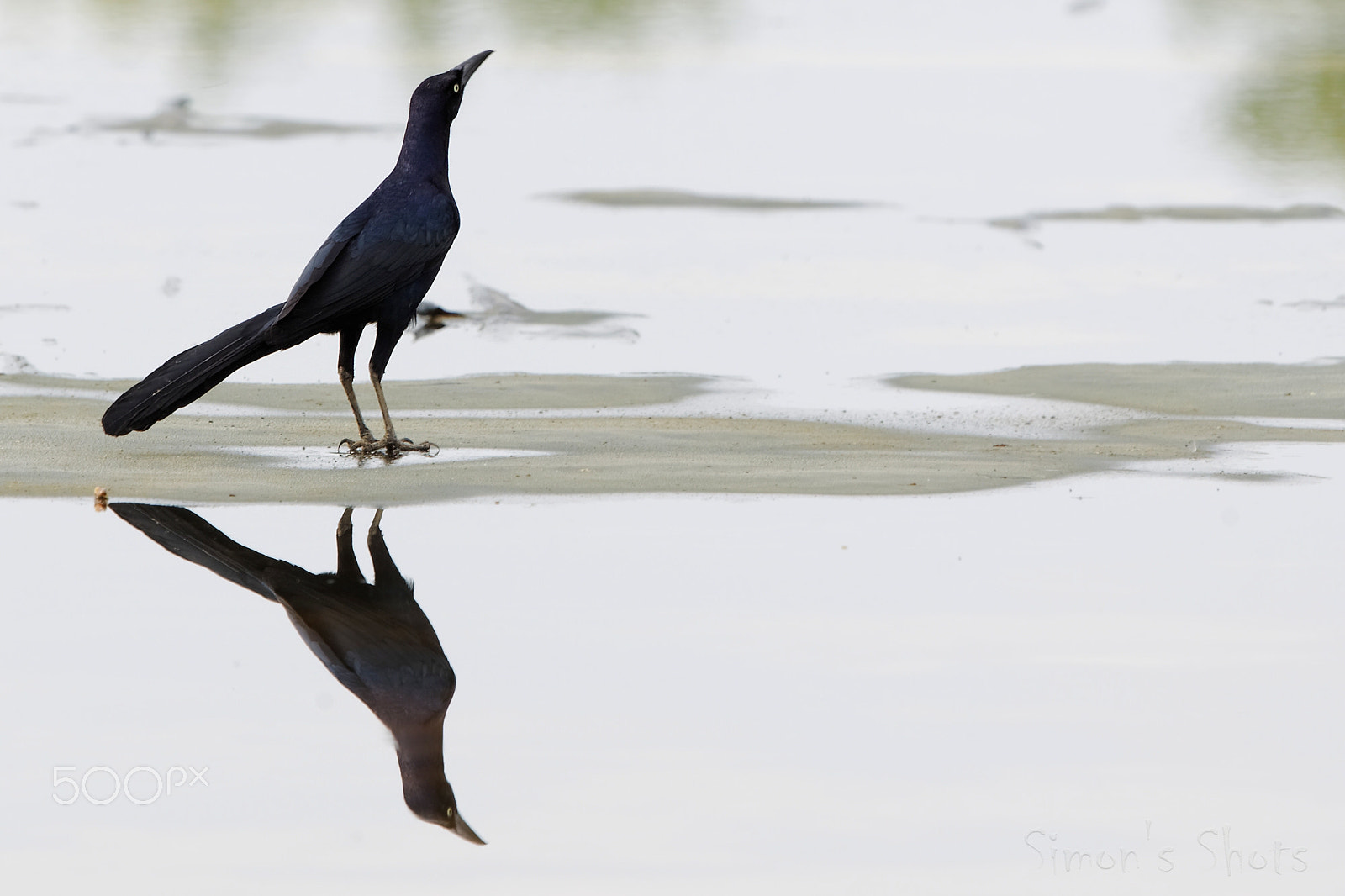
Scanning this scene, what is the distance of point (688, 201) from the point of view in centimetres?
1688

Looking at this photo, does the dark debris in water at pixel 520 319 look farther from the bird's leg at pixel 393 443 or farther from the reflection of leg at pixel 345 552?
the reflection of leg at pixel 345 552

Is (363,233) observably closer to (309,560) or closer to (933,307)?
(309,560)

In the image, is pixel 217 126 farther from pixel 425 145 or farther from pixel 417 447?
pixel 417 447

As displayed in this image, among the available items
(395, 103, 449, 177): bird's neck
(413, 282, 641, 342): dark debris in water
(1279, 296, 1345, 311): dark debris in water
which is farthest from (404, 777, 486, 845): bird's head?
(1279, 296, 1345, 311): dark debris in water

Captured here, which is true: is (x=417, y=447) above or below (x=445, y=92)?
below

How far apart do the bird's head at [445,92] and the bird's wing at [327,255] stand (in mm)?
674

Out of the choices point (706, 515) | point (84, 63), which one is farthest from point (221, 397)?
point (84, 63)

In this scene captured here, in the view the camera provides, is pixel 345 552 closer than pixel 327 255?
Yes

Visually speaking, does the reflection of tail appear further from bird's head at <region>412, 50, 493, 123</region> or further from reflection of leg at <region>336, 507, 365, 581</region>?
bird's head at <region>412, 50, 493, 123</region>

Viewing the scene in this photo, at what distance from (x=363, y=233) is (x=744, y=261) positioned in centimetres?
589

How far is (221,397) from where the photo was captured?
10219mm

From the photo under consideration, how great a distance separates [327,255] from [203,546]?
208cm

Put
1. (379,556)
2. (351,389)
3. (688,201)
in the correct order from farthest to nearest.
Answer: (688,201) < (351,389) < (379,556)

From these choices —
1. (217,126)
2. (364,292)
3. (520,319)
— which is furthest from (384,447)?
(217,126)
